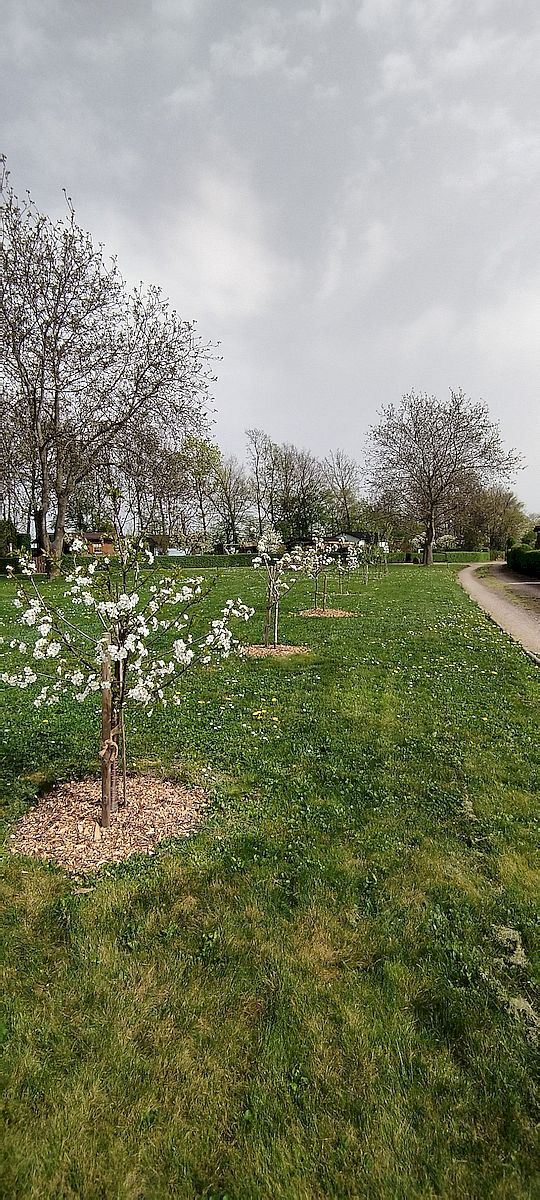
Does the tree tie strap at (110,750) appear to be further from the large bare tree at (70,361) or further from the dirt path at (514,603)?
the large bare tree at (70,361)

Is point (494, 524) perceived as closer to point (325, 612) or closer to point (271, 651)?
point (325, 612)

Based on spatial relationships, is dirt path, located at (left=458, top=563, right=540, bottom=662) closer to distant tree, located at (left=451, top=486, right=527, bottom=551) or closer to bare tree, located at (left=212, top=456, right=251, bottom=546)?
distant tree, located at (left=451, top=486, right=527, bottom=551)

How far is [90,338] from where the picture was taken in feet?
61.8

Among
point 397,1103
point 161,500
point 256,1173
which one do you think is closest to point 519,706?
point 397,1103

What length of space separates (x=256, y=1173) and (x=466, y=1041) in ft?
2.85

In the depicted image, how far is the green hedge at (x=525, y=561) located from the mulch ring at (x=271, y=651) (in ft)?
58.6

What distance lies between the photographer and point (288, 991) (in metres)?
2.12

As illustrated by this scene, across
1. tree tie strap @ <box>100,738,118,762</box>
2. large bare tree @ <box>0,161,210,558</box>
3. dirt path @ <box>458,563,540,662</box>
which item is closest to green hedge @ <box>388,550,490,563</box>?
dirt path @ <box>458,563,540,662</box>

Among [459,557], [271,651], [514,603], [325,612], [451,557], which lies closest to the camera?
[271,651]

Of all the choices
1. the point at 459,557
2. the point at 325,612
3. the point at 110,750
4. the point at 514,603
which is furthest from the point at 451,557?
the point at 110,750

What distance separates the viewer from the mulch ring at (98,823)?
2.99m

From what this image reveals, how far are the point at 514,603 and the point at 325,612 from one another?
6265mm

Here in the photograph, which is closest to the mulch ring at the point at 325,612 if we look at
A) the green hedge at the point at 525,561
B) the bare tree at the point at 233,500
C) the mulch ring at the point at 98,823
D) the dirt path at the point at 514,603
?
the dirt path at the point at 514,603

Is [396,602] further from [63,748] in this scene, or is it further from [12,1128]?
[12,1128]
